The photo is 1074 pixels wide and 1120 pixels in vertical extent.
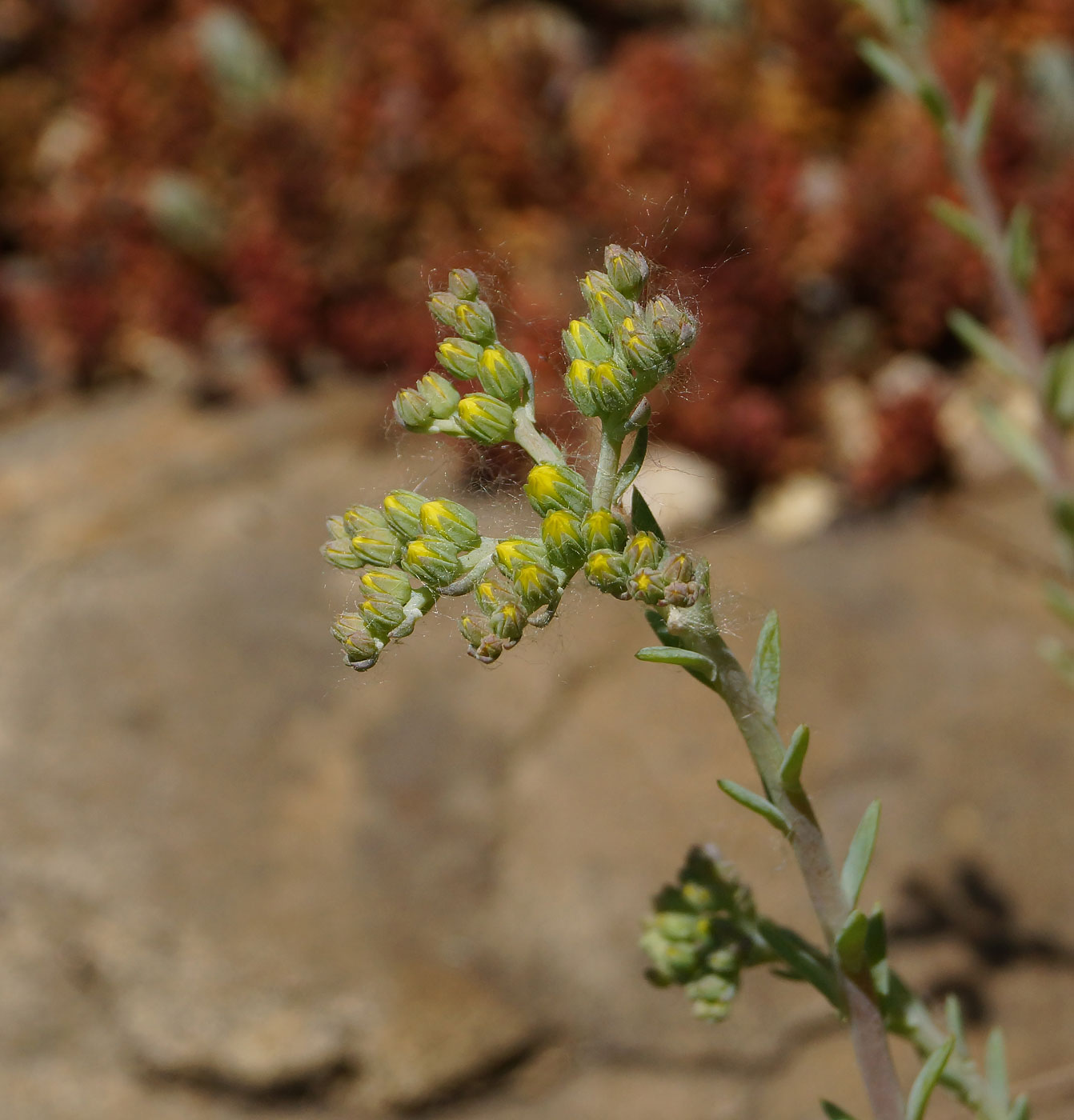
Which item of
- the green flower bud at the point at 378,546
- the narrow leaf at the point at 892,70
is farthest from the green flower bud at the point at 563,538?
the narrow leaf at the point at 892,70

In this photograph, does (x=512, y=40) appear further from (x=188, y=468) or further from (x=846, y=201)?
(x=188, y=468)

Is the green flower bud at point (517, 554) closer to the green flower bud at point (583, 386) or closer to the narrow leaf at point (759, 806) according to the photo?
the green flower bud at point (583, 386)

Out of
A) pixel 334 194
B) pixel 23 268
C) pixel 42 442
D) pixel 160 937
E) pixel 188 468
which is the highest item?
pixel 23 268

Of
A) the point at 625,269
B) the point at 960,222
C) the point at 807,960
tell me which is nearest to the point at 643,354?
the point at 625,269

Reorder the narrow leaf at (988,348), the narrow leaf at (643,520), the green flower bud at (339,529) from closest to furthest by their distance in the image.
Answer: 1. the narrow leaf at (643,520)
2. the green flower bud at (339,529)
3. the narrow leaf at (988,348)

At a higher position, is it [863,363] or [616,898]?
[863,363]

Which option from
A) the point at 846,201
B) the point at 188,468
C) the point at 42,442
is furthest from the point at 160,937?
the point at 846,201
